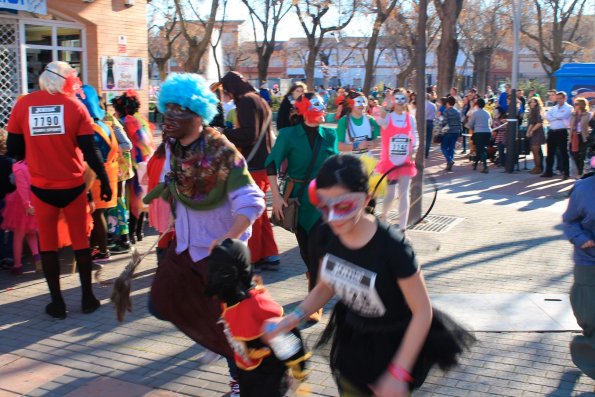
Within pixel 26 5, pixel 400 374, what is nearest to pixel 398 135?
pixel 26 5

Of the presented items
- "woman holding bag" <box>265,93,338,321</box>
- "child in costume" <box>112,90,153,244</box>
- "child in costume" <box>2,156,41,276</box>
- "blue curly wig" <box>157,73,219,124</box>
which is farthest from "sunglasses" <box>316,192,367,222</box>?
"child in costume" <box>112,90,153,244</box>

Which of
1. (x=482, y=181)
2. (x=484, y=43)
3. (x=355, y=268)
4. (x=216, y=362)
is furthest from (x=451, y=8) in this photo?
(x=484, y=43)

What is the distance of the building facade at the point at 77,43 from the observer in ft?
33.2

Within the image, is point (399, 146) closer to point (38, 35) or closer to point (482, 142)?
point (38, 35)

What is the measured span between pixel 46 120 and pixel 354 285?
3372mm

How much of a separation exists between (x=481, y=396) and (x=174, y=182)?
2.26 metres

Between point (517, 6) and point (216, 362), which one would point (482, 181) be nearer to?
point (517, 6)

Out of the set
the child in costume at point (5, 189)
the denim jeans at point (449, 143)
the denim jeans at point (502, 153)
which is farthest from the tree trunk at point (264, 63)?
the child in costume at point (5, 189)

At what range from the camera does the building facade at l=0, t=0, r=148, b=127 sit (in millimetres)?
10125

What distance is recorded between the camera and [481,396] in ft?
13.6

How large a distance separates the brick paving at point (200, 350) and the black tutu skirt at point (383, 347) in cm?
15

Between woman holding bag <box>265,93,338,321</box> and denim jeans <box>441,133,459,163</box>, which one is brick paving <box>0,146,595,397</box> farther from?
denim jeans <box>441,133,459,163</box>

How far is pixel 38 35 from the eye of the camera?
10.6 metres

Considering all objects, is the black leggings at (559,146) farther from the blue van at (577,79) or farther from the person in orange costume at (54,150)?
the person in orange costume at (54,150)
